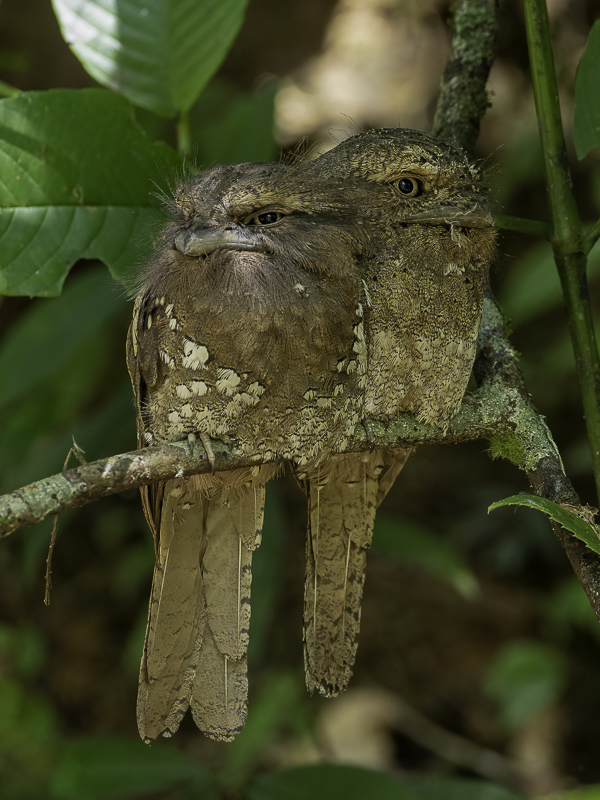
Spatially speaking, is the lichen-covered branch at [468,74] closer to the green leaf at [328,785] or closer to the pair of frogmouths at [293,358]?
the pair of frogmouths at [293,358]

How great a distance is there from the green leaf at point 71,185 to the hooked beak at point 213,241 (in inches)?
16.9

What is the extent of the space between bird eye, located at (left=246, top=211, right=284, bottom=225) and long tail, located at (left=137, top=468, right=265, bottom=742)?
617mm

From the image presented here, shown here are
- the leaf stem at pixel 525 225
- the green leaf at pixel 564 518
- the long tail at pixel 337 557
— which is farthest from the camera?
the long tail at pixel 337 557

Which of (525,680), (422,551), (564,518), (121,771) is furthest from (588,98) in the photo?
(525,680)

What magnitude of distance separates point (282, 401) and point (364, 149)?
0.65 meters

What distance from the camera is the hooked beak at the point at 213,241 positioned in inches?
60.8

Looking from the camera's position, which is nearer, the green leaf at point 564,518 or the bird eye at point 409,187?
the green leaf at point 564,518

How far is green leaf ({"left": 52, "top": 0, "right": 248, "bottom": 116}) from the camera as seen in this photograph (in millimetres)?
2131

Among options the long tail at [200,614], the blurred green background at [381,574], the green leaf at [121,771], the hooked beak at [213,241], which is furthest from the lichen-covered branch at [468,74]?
the green leaf at [121,771]

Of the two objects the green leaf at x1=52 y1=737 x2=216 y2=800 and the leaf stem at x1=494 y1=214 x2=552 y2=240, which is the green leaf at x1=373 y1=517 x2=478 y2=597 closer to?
the green leaf at x1=52 y1=737 x2=216 y2=800

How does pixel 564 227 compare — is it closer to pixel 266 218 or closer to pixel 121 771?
pixel 266 218

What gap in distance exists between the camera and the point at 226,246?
1.56m

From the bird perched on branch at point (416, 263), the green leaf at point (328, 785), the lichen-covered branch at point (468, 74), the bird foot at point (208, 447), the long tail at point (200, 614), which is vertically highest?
the lichen-covered branch at point (468, 74)

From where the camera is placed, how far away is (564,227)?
1748 millimetres
